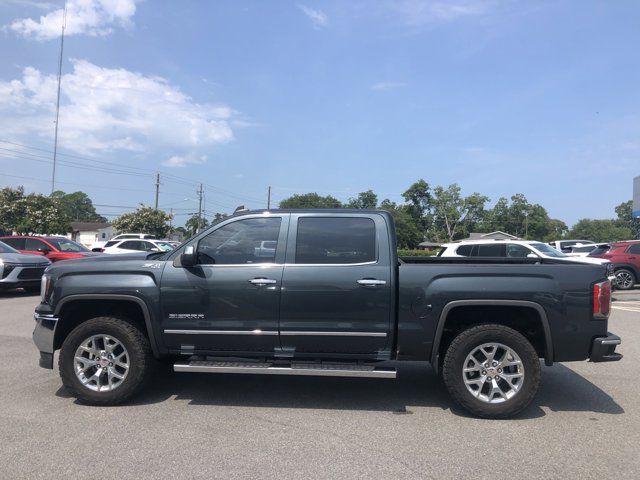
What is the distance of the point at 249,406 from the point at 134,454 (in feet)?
4.52

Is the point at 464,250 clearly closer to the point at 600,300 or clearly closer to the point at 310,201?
the point at 600,300

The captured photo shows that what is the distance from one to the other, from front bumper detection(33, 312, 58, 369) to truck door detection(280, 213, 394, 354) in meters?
2.37

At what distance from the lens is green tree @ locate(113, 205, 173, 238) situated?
2188 inches

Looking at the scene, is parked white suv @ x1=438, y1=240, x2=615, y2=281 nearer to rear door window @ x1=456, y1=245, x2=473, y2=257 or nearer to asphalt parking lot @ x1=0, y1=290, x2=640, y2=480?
rear door window @ x1=456, y1=245, x2=473, y2=257

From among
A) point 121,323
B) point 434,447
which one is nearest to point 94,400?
point 121,323

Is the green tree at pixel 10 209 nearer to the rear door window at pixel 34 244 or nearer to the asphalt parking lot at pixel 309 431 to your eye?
the rear door window at pixel 34 244

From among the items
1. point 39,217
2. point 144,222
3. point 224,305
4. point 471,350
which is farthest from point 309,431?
point 144,222

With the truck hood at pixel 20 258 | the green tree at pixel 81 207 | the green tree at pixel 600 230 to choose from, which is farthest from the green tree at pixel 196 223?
the green tree at pixel 600 230

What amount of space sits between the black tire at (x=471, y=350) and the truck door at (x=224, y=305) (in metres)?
1.70

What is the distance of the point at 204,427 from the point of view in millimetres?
4523

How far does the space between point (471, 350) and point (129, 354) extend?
11.0ft

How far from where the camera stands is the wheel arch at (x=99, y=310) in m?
5.07

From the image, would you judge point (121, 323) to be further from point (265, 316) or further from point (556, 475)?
point (556, 475)

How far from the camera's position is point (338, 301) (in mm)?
4906
